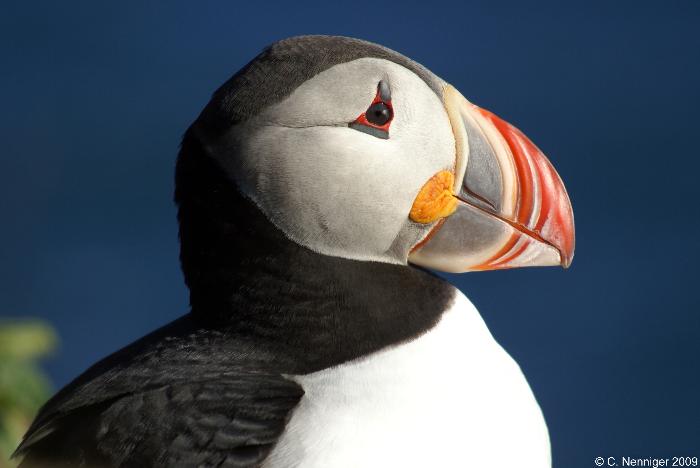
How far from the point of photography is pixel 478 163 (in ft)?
8.76

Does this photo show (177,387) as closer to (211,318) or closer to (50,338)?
(211,318)

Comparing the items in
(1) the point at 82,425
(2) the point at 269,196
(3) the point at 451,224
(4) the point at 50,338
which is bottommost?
(4) the point at 50,338

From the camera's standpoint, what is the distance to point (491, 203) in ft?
8.84

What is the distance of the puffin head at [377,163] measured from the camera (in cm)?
247

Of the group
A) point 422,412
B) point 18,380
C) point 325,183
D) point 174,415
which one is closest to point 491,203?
point 325,183

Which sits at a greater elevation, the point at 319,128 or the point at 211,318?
the point at 319,128

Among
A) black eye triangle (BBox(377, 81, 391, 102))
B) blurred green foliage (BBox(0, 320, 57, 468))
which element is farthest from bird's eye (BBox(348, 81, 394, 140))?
blurred green foliage (BBox(0, 320, 57, 468))

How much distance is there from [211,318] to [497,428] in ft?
2.34

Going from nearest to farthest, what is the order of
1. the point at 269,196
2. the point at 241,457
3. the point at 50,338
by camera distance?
the point at 241,457
the point at 269,196
the point at 50,338

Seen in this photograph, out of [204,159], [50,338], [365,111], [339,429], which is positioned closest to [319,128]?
[365,111]

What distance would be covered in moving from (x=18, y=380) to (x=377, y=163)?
201 centimetres

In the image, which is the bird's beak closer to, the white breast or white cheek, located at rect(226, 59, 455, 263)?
white cheek, located at rect(226, 59, 455, 263)

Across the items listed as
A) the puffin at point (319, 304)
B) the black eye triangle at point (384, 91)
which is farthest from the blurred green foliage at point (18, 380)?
the black eye triangle at point (384, 91)

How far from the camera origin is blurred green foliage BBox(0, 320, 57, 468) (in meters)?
3.72
